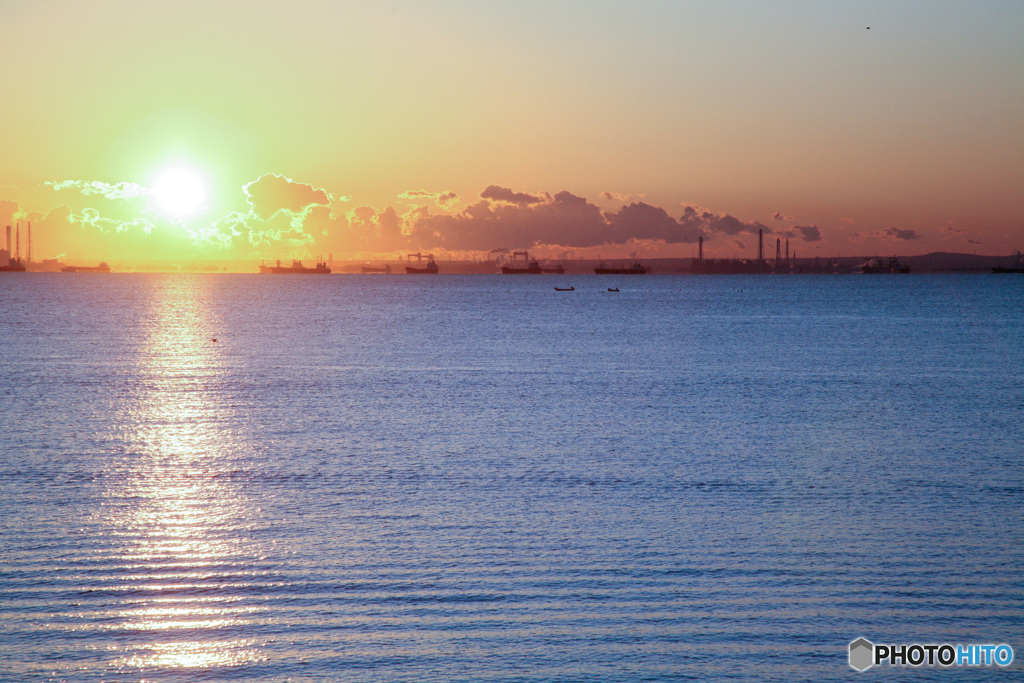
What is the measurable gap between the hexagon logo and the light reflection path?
5889 millimetres

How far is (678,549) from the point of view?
1258 centimetres

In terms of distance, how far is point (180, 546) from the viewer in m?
12.4

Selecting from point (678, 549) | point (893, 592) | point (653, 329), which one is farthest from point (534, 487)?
point (653, 329)

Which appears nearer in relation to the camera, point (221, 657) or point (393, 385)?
point (221, 657)

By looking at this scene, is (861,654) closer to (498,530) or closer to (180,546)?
(498,530)

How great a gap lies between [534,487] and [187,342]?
46.4 meters

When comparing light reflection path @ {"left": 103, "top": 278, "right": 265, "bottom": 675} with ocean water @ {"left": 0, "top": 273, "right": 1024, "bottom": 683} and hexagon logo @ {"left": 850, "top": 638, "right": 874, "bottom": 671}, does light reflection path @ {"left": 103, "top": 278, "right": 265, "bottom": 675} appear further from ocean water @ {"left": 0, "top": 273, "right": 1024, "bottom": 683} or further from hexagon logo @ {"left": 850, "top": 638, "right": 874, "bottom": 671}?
hexagon logo @ {"left": 850, "top": 638, "right": 874, "bottom": 671}

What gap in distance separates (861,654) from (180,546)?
28.4ft

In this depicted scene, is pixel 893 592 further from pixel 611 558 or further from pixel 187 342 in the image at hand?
pixel 187 342

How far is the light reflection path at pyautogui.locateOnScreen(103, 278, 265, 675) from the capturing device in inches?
356

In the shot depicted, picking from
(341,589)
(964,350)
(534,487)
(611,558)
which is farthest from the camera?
(964,350)

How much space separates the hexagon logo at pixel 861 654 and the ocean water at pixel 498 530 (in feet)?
0.36

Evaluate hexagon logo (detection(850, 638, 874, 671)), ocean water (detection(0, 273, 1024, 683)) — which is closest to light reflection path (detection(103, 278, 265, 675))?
ocean water (detection(0, 273, 1024, 683))

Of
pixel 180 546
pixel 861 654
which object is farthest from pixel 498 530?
pixel 861 654
